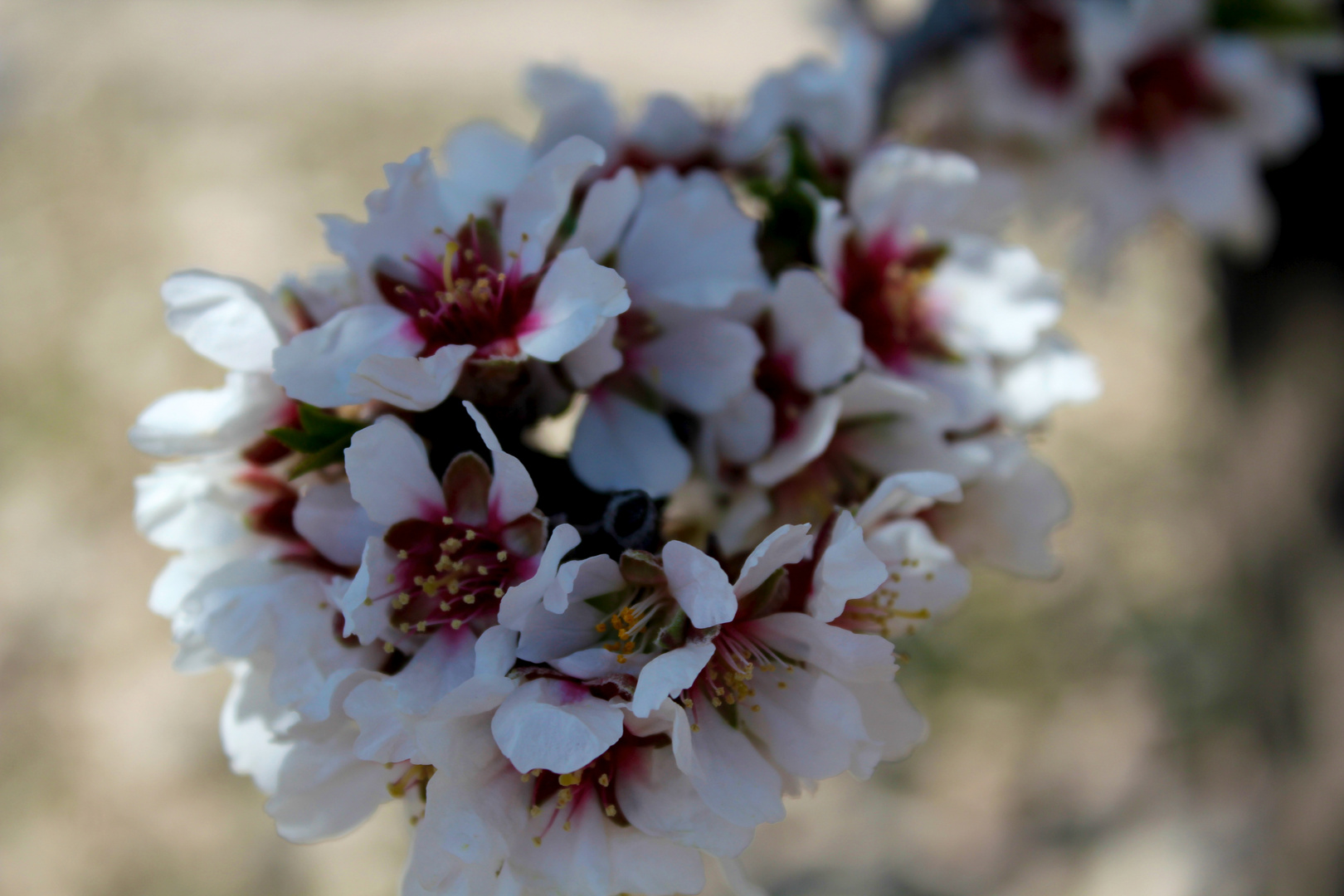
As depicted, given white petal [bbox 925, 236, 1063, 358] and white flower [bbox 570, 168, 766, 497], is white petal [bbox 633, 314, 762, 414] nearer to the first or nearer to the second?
white flower [bbox 570, 168, 766, 497]

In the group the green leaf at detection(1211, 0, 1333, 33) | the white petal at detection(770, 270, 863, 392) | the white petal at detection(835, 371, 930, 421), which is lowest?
the white petal at detection(835, 371, 930, 421)

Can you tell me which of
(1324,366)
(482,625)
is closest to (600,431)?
(482,625)

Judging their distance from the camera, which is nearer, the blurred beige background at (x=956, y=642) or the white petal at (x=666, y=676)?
the white petal at (x=666, y=676)

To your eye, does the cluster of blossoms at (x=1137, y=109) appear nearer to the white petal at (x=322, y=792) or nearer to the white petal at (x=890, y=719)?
the white petal at (x=890, y=719)

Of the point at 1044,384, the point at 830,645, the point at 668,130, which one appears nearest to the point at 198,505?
the point at 830,645

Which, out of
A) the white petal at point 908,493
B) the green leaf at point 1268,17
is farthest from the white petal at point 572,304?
the green leaf at point 1268,17

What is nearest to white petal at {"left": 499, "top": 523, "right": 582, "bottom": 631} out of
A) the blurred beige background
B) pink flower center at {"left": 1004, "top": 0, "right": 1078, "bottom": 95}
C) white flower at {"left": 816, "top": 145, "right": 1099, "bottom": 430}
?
white flower at {"left": 816, "top": 145, "right": 1099, "bottom": 430}

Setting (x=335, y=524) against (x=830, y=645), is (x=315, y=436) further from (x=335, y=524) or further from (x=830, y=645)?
(x=830, y=645)

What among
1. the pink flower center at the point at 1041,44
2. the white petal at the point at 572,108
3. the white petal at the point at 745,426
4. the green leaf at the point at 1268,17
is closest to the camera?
the white petal at the point at 745,426
